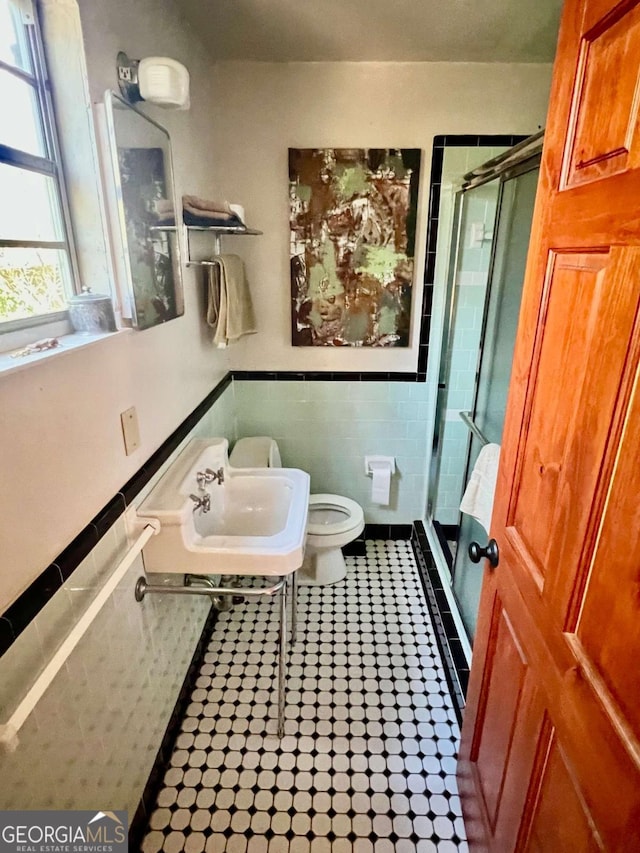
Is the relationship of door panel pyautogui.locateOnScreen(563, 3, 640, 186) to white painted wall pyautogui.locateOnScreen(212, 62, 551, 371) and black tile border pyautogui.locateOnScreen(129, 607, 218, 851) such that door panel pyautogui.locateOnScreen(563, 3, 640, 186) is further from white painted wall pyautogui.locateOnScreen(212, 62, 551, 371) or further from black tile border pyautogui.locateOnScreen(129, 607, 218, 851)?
black tile border pyautogui.locateOnScreen(129, 607, 218, 851)

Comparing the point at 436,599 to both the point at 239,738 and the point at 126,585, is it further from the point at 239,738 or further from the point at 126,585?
the point at 126,585

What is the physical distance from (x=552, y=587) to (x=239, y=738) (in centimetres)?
135

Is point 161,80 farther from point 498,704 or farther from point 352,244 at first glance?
point 498,704

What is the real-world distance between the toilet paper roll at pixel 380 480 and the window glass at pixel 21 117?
205cm

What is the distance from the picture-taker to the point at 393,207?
2.31 metres

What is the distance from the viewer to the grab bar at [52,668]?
73 centimetres

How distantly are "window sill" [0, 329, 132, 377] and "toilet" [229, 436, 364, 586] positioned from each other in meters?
1.26

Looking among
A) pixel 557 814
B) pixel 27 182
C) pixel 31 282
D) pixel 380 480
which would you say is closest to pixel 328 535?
pixel 380 480

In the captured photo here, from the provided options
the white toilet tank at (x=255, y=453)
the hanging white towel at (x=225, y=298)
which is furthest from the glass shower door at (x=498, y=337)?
A: the hanging white towel at (x=225, y=298)

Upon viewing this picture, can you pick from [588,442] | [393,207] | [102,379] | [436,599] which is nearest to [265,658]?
[436,599]

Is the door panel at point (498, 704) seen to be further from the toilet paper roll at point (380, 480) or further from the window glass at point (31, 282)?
the toilet paper roll at point (380, 480)

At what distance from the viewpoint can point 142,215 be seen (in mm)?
1349

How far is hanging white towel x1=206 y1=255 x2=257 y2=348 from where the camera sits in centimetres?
202

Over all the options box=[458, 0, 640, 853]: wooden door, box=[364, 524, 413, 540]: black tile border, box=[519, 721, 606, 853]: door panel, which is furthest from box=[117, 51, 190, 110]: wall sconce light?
box=[364, 524, 413, 540]: black tile border
